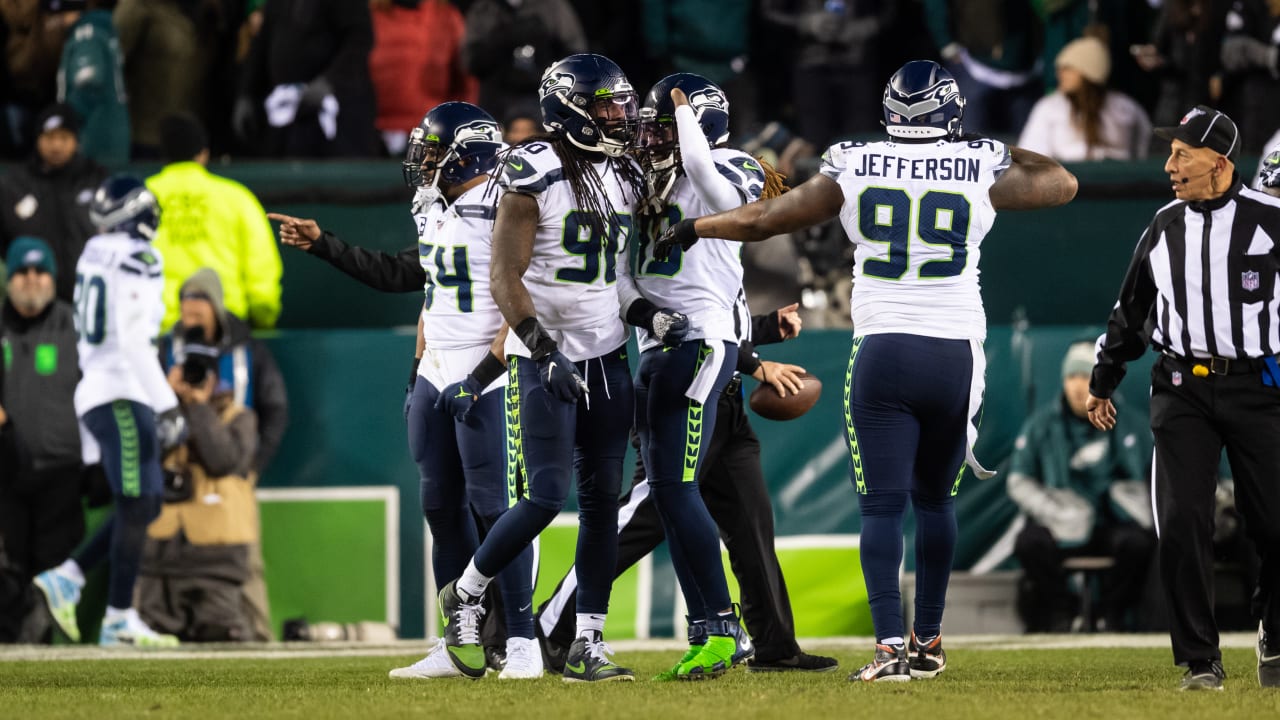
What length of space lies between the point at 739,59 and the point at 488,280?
611 centimetres

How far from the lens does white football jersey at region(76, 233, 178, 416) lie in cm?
1024

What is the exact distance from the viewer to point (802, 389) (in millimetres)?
7746

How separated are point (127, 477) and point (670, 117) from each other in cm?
437

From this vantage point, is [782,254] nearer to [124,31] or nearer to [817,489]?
[817,489]

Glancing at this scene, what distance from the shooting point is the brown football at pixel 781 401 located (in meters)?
7.70

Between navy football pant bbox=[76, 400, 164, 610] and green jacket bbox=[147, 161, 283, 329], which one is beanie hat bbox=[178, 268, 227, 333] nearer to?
green jacket bbox=[147, 161, 283, 329]

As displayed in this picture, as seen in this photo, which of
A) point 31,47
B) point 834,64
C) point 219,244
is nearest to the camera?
point 219,244

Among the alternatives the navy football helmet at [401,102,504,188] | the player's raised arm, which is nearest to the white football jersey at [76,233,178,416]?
the navy football helmet at [401,102,504,188]

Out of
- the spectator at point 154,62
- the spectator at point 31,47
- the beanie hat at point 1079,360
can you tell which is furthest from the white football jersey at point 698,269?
the spectator at point 31,47

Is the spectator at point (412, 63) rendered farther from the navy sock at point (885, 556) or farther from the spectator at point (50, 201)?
the navy sock at point (885, 556)

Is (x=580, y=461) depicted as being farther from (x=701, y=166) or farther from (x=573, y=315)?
(x=701, y=166)

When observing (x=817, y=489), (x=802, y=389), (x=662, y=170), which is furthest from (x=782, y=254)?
(x=662, y=170)

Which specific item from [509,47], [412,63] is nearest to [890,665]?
[509,47]

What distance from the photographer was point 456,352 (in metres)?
7.41
